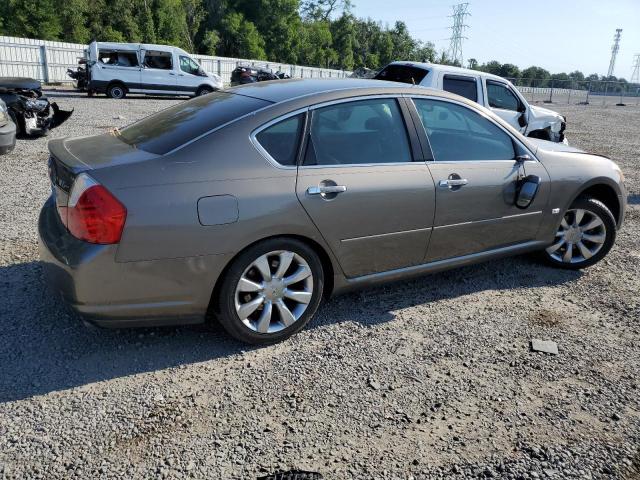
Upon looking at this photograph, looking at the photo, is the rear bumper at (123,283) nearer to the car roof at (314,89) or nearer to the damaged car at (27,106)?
the car roof at (314,89)

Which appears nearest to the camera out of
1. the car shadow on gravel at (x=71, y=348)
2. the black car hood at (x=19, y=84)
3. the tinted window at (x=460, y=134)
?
the car shadow on gravel at (x=71, y=348)

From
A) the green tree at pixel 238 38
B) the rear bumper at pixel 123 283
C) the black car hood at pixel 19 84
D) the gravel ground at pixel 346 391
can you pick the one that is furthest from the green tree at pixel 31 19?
the rear bumper at pixel 123 283

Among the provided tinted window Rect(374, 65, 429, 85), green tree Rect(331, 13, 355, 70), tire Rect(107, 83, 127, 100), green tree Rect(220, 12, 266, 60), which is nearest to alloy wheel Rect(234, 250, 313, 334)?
tinted window Rect(374, 65, 429, 85)

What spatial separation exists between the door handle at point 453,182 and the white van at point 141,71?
18.6 meters

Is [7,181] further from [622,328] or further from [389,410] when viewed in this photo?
[622,328]

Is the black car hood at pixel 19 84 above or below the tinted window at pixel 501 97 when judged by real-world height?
below

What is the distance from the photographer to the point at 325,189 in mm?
3371

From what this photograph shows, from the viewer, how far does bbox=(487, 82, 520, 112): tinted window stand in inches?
364

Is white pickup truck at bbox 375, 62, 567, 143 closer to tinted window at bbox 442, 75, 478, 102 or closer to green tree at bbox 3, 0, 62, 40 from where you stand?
tinted window at bbox 442, 75, 478, 102

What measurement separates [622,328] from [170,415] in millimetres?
3254

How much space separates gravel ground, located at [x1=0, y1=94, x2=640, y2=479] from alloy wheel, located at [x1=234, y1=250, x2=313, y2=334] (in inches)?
7.6

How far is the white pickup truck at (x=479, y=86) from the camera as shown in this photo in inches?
343

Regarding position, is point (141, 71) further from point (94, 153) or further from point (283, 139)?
point (283, 139)

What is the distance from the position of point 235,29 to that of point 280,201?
57.6 meters
